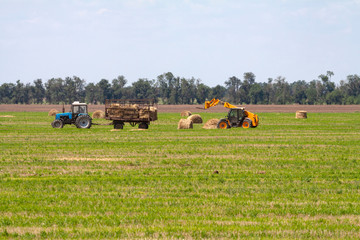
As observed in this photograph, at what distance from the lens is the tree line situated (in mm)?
178750

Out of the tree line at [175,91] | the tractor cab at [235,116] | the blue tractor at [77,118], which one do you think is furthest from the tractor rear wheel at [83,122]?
the tree line at [175,91]

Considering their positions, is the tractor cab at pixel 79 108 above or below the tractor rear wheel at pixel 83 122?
above

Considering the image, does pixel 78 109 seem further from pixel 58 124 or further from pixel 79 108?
pixel 58 124

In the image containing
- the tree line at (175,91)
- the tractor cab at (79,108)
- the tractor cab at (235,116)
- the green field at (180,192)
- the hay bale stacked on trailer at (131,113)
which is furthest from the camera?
the tree line at (175,91)

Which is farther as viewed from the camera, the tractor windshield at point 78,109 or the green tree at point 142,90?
the green tree at point 142,90

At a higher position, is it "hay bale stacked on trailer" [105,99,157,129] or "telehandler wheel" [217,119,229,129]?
"hay bale stacked on trailer" [105,99,157,129]

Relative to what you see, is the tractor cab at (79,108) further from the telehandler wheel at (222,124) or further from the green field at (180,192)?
the green field at (180,192)

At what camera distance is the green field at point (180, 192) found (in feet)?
34.8

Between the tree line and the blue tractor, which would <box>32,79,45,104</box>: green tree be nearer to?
the tree line

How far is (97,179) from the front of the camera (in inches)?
644

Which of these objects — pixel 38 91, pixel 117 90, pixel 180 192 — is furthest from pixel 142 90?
pixel 180 192

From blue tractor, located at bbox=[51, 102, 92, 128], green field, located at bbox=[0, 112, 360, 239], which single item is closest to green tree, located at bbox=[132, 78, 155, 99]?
blue tractor, located at bbox=[51, 102, 92, 128]

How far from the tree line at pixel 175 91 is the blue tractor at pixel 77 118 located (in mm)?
133855

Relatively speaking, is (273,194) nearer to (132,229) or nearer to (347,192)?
(347,192)
